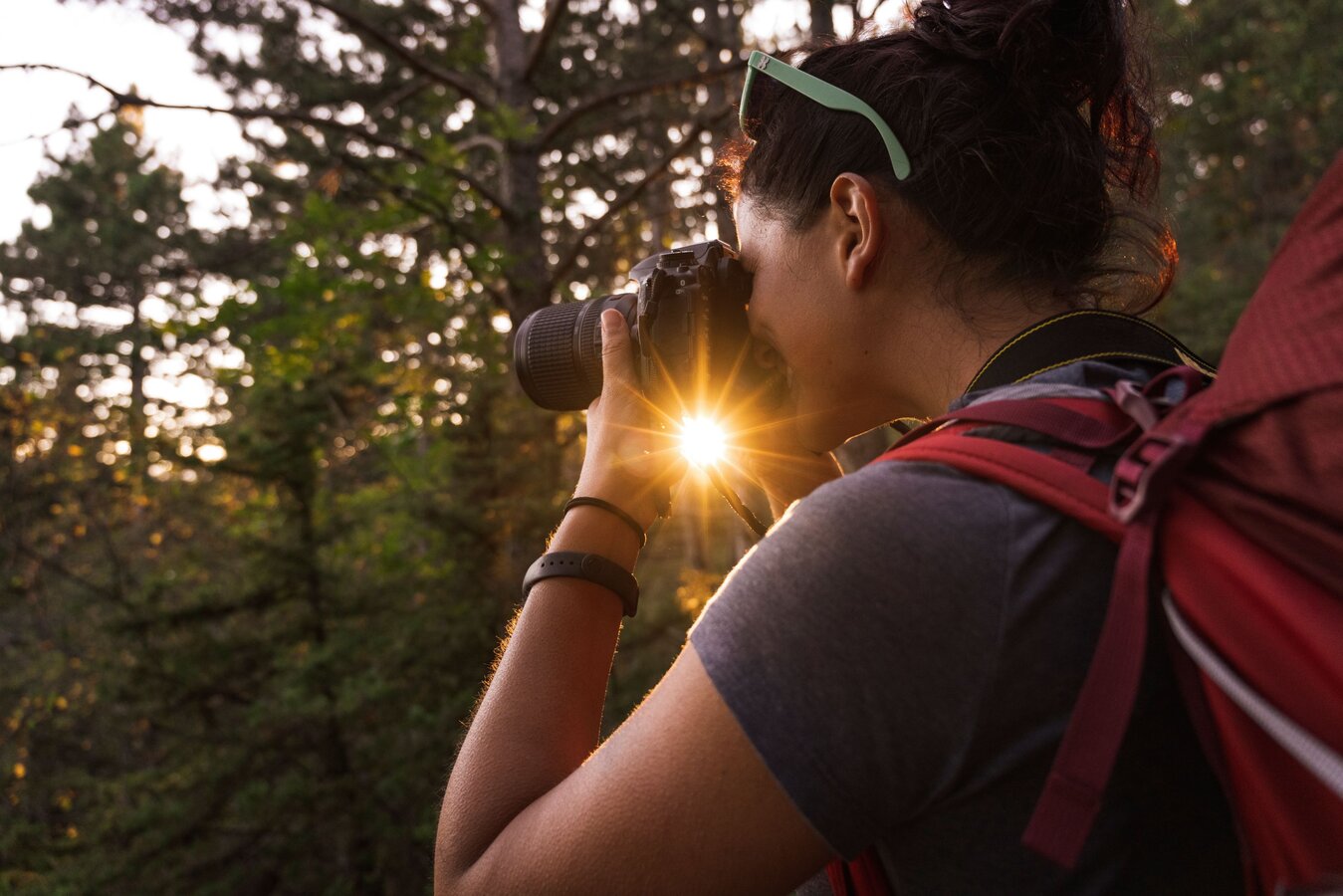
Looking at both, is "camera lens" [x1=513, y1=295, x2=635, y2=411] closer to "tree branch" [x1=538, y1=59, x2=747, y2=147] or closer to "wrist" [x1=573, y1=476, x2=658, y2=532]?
"wrist" [x1=573, y1=476, x2=658, y2=532]

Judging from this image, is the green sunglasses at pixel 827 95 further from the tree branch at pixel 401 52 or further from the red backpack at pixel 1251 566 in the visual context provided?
the tree branch at pixel 401 52

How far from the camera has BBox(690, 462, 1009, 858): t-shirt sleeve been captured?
0.68 metres

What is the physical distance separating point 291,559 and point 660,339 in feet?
13.3

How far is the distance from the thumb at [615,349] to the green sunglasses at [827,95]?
1.34 ft

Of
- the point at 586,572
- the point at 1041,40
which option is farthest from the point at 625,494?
the point at 1041,40

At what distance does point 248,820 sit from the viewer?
4355 millimetres

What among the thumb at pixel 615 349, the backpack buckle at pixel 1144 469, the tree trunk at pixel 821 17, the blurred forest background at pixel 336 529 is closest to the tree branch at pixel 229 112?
the blurred forest background at pixel 336 529

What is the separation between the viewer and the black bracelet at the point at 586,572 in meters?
1.10

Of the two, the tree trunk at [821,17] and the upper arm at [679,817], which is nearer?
the upper arm at [679,817]

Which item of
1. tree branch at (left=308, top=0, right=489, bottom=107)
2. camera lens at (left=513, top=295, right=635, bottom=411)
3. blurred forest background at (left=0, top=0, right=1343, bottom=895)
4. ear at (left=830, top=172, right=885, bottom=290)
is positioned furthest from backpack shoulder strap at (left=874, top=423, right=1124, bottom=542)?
tree branch at (left=308, top=0, right=489, bottom=107)

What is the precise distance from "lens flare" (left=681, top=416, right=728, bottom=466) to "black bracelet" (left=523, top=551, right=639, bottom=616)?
0.92 ft

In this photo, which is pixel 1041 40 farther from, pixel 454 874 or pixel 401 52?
pixel 401 52

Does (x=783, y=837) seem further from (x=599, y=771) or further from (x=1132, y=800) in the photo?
(x=1132, y=800)

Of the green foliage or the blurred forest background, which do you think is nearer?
the blurred forest background
